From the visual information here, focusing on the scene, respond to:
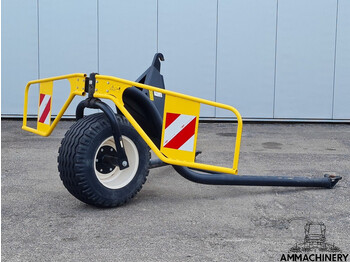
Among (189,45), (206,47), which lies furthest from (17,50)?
(206,47)

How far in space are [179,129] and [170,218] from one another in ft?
2.13

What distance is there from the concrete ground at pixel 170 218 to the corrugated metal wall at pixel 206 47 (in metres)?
3.91

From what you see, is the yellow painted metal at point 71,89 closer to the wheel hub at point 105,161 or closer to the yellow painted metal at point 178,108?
the wheel hub at point 105,161

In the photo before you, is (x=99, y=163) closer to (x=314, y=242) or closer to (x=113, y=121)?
(x=113, y=121)

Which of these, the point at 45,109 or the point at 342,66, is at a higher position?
the point at 342,66

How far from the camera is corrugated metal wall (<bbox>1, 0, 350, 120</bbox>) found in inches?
359

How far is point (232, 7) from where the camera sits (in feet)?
29.8

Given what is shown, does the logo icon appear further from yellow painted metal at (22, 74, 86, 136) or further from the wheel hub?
yellow painted metal at (22, 74, 86, 136)

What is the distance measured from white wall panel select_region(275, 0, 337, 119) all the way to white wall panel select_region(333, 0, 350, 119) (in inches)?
4.4

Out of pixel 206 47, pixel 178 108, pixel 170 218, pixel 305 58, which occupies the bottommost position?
pixel 170 218

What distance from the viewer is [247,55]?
9242 mm

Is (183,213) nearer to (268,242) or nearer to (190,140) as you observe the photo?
(190,140)

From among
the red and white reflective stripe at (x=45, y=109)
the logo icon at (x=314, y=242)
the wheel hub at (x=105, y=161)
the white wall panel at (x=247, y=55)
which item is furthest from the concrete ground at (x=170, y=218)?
the white wall panel at (x=247, y=55)

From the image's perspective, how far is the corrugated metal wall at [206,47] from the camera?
912 centimetres
